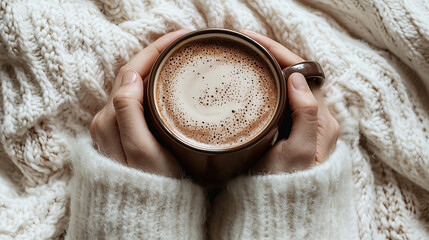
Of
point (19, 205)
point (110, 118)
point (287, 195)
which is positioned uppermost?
point (110, 118)

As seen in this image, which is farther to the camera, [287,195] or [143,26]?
[143,26]

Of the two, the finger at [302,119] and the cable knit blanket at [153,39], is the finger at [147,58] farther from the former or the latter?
the finger at [302,119]

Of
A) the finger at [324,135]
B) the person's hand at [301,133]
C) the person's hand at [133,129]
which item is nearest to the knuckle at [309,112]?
the person's hand at [301,133]

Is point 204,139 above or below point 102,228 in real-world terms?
above

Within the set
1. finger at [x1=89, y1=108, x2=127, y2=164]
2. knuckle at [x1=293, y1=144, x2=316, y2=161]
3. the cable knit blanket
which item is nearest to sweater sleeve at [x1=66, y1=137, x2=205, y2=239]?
finger at [x1=89, y1=108, x2=127, y2=164]

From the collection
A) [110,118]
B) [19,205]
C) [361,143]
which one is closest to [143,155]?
[110,118]

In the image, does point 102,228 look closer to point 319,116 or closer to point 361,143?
point 319,116

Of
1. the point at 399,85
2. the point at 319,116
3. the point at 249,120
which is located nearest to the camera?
the point at 249,120
